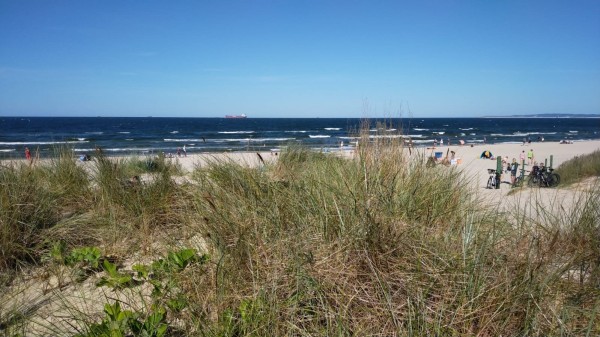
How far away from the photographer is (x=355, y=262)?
187cm

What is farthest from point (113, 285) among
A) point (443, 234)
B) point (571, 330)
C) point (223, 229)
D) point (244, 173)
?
point (571, 330)

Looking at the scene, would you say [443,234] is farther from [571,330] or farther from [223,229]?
[223,229]

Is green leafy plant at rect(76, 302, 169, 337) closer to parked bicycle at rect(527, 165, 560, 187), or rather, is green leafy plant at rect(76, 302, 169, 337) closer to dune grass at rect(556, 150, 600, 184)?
parked bicycle at rect(527, 165, 560, 187)

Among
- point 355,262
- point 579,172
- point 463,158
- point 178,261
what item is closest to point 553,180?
point 579,172

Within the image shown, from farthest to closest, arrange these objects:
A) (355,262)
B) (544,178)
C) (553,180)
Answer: (553,180) → (544,178) → (355,262)

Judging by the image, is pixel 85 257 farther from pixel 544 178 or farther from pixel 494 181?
pixel 494 181

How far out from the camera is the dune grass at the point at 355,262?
160 centimetres

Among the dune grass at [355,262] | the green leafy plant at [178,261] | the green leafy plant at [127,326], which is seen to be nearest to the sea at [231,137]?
the dune grass at [355,262]

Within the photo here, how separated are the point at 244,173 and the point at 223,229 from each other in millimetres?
1185

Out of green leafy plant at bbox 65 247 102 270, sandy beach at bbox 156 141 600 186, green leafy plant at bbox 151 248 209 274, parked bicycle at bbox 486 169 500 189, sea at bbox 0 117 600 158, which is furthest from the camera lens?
parked bicycle at bbox 486 169 500 189

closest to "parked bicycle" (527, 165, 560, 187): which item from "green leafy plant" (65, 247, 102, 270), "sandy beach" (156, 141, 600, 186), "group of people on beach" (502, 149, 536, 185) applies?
"group of people on beach" (502, 149, 536, 185)

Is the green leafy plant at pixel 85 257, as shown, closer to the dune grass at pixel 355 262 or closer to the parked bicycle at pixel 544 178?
the dune grass at pixel 355 262

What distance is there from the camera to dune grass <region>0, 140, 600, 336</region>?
160cm

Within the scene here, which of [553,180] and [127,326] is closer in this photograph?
[127,326]
